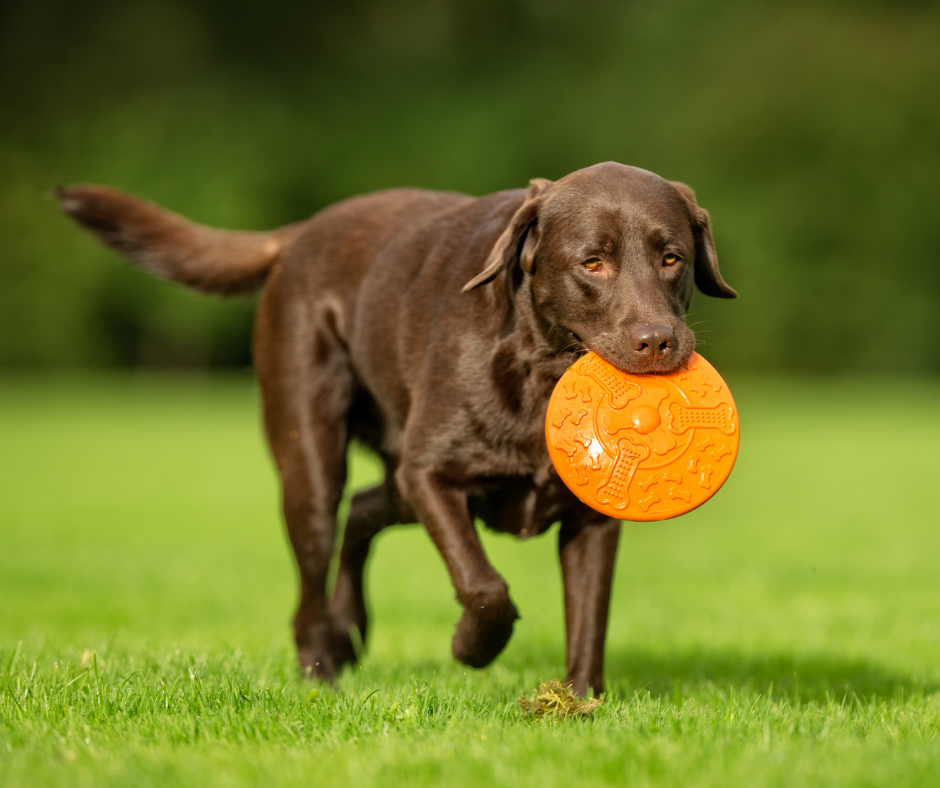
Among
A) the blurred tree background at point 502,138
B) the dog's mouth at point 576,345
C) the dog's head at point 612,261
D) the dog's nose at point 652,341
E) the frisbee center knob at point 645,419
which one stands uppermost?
the dog's head at point 612,261

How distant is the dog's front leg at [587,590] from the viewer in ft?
12.1

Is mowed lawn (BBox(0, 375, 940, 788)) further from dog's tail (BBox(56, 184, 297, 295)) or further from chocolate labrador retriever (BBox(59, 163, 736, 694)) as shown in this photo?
dog's tail (BBox(56, 184, 297, 295))

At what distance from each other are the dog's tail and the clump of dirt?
2660mm

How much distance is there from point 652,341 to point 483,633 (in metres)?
1.05

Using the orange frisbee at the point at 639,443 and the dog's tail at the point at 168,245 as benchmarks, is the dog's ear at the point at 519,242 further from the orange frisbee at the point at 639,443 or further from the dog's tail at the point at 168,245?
the dog's tail at the point at 168,245

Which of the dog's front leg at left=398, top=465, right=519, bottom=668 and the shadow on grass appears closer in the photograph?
the dog's front leg at left=398, top=465, right=519, bottom=668

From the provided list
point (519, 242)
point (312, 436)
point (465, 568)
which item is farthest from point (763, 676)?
point (312, 436)

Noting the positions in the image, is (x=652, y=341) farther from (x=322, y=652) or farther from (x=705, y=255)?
(x=322, y=652)

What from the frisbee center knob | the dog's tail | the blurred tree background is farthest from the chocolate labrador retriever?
the blurred tree background

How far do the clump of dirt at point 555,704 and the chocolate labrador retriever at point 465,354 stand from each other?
34 centimetres

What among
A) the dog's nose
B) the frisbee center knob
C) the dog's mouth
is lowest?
the frisbee center knob

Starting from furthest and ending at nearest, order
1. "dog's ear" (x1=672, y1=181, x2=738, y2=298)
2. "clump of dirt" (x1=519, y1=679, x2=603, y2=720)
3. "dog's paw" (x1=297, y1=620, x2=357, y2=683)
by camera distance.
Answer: "dog's paw" (x1=297, y1=620, x2=357, y2=683)
"dog's ear" (x1=672, y1=181, x2=738, y2=298)
"clump of dirt" (x1=519, y1=679, x2=603, y2=720)

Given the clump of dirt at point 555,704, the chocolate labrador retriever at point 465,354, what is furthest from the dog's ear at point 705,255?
the clump of dirt at point 555,704

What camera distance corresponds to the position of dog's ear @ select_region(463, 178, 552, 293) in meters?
3.60
